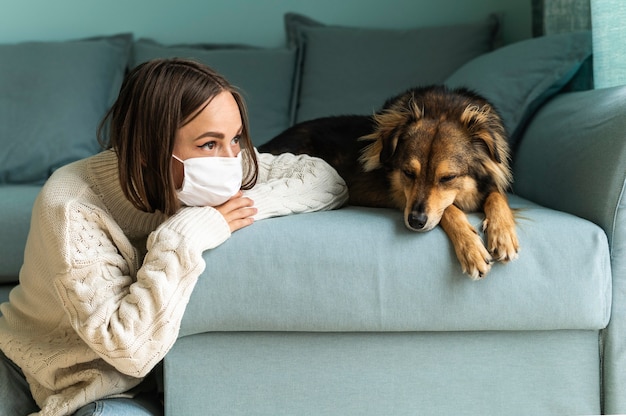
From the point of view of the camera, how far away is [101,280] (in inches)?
66.4

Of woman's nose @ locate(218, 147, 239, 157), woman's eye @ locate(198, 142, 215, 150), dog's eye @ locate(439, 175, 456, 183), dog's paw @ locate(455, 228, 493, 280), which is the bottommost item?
dog's paw @ locate(455, 228, 493, 280)

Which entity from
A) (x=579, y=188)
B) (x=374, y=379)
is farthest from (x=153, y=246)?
(x=579, y=188)

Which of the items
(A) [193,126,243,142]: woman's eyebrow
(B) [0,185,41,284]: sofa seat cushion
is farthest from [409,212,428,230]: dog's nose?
(B) [0,185,41,284]: sofa seat cushion

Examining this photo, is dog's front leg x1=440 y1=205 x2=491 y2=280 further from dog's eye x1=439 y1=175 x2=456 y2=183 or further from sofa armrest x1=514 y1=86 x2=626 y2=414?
sofa armrest x1=514 y1=86 x2=626 y2=414

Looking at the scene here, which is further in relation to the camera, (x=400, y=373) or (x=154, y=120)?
(x=400, y=373)

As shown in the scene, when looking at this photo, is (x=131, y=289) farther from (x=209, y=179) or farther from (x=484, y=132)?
(x=484, y=132)

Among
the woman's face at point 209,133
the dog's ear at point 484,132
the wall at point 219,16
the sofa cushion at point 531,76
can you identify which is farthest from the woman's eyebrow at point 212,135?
the wall at point 219,16

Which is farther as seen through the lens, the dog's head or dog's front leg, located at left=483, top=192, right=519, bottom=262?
the dog's head

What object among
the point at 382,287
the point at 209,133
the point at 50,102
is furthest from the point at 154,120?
the point at 50,102

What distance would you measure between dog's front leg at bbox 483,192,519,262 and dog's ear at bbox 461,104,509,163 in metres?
0.20

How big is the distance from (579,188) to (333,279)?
0.76 m

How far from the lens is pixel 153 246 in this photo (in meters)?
1.70

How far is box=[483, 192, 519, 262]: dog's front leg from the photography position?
1.78 meters

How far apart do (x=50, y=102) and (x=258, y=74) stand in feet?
3.11
